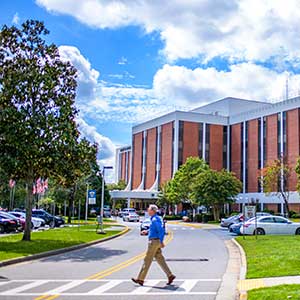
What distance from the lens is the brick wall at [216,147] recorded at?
9431cm

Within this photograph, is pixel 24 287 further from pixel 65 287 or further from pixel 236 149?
pixel 236 149

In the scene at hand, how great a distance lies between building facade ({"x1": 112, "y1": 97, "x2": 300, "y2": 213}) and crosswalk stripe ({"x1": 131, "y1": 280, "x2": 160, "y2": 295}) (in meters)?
65.8

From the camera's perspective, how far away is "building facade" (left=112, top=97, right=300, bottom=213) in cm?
7950

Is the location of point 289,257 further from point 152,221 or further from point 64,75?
point 64,75

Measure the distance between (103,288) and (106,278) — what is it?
72.4 inches

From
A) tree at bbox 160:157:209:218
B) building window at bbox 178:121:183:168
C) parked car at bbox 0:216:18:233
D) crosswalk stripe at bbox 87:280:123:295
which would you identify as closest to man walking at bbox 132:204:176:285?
crosswalk stripe at bbox 87:280:123:295

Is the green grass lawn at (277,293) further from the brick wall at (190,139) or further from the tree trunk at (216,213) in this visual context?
the brick wall at (190,139)

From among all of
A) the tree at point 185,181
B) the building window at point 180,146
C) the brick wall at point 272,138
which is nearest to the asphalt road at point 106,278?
the tree at point 185,181

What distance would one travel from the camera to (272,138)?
82.3 meters

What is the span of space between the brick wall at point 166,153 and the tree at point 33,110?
6781cm

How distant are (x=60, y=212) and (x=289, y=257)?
218 ft

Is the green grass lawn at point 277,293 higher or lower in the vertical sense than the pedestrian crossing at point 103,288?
higher

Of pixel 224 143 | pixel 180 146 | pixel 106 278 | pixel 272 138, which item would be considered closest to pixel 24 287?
pixel 106 278

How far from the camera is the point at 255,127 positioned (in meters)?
86.7
